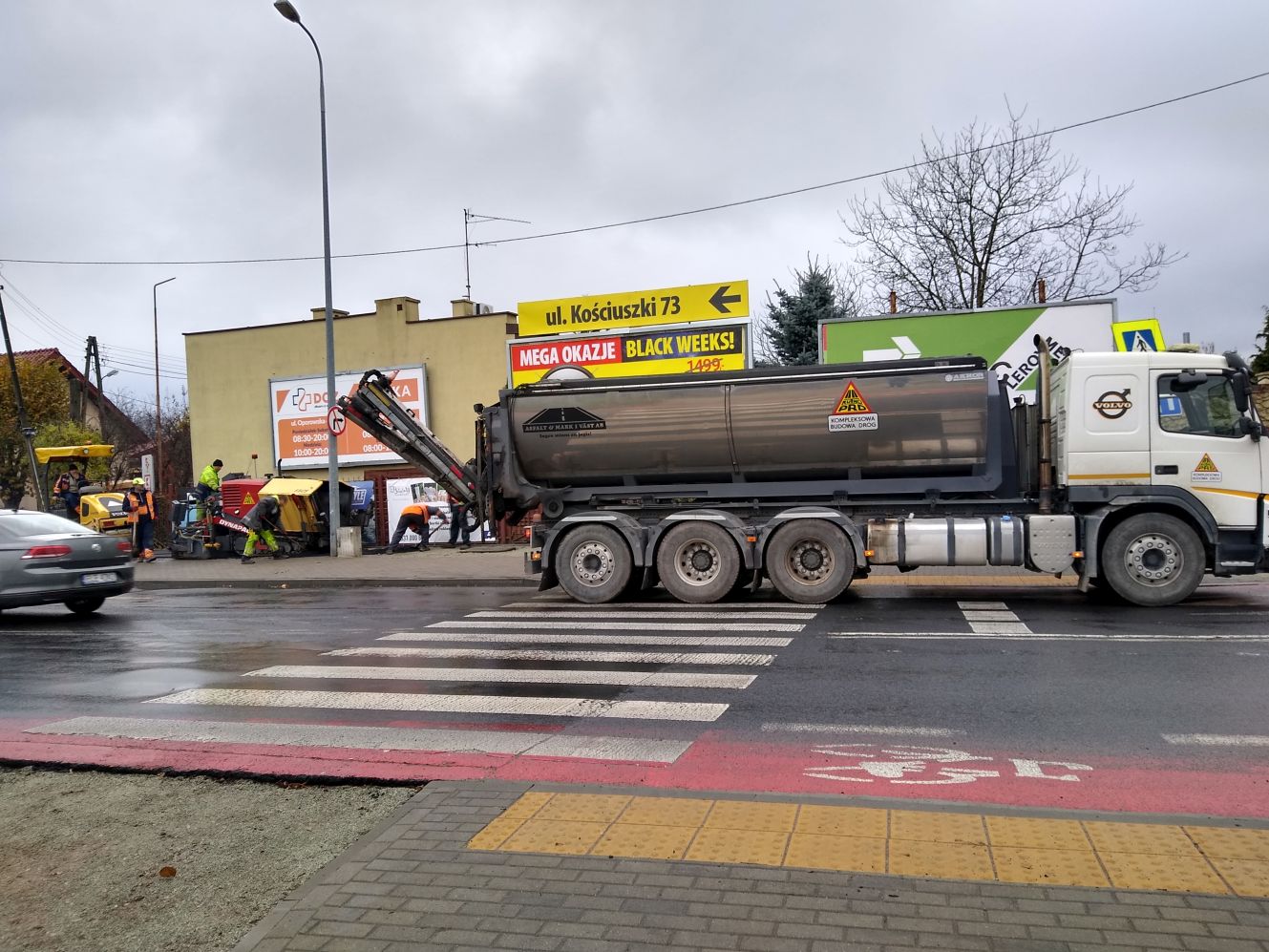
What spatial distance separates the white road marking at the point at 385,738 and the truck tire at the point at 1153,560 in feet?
24.6

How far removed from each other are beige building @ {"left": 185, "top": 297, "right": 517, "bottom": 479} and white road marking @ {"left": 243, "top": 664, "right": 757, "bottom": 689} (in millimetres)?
20215

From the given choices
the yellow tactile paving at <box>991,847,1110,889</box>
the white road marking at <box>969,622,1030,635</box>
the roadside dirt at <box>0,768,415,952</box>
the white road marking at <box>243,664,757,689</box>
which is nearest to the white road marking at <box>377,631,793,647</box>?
the white road marking at <box>243,664,757,689</box>

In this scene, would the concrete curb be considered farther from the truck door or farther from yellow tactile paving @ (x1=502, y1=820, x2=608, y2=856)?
yellow tactile paving @ (x1=502, y1=820, x2=608, y2=856)

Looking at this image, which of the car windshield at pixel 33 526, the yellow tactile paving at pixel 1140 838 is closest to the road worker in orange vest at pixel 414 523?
the car windshield at pixel 33 526

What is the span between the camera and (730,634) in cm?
1062

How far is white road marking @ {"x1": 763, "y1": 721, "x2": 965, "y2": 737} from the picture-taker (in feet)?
21.2

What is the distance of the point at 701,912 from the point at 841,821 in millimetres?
1092

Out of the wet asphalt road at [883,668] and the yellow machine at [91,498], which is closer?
the wet asphalt road at [883,668]

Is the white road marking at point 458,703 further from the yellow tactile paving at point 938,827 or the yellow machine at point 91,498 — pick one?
the yellow machine at point 91,498

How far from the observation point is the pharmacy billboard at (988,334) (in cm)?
2123

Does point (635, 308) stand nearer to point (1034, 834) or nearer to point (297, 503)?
point (297, 503)

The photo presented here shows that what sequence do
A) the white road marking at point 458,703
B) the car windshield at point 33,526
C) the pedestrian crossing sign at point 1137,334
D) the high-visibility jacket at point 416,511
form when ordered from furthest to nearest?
the high-visibility jacket at point 416,511 < the pedestrian crossing sign at point 1137,334 < the car windshield at point 33,526 < the white road marking at point 458,703

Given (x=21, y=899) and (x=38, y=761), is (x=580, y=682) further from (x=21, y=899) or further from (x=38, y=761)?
(x=21, y=899)

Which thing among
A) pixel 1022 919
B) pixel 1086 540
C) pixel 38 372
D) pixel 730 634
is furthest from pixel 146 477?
pixel 1022 919
